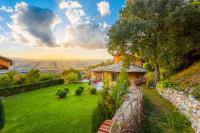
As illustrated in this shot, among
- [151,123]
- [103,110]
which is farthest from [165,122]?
[103,110]

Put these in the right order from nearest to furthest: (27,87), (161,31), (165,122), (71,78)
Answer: (165,122), (161,31), (27,87), (71,78)

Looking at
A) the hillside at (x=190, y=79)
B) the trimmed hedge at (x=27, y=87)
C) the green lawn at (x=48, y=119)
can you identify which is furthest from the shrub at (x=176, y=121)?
the trimmed hedge at (x=27, y=87)

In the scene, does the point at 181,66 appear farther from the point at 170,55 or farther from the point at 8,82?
the point at 8,82

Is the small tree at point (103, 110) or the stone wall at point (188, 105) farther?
the small tree at point (103, 110)

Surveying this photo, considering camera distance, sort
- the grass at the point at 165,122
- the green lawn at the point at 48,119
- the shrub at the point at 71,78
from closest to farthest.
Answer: the grass at the point at 165,122 → the green lawn at the point at 48,119 → the shrub at the point at 71,78

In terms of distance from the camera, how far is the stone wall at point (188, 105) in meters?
7.27

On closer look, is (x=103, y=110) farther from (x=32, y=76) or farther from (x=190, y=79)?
(x=32, y=76)

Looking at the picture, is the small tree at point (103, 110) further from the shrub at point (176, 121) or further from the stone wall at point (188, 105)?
the stone wall at point (188, 105)

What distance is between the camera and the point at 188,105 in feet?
27.2

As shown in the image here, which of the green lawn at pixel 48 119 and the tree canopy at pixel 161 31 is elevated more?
the tree canopy at pixel 161 31

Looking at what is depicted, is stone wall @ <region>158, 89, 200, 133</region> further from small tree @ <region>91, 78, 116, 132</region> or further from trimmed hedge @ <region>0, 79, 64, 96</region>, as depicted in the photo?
trimmed hedge @ <region>0, 79, 64, 96</region>

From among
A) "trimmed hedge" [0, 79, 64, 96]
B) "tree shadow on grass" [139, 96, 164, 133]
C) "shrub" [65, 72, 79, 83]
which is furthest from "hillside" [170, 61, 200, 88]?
"shrub" [65, 72, 79, 83]

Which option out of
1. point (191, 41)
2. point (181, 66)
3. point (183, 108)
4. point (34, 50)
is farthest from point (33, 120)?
point (34, 50)

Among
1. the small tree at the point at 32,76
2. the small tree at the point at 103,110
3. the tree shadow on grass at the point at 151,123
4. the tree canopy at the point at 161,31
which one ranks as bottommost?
the tree shadow on grass at the point at 151,123
